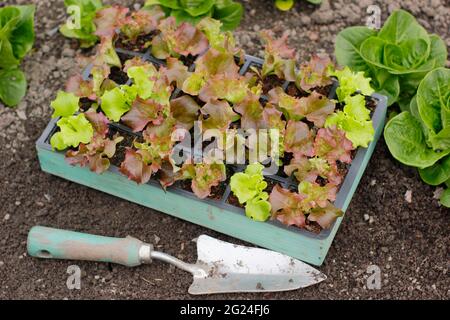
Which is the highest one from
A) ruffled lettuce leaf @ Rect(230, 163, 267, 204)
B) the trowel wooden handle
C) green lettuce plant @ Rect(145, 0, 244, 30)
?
green lettuce plant @ Rect(145, 0, 244, 30)

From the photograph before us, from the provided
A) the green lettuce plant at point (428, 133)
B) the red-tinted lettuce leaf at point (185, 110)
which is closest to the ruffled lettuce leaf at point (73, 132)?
the red-tinted lettuce leaf at point (185, 110)

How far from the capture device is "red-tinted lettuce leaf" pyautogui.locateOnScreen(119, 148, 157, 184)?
2.37 metres

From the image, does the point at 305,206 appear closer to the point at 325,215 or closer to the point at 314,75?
the point at 325,215

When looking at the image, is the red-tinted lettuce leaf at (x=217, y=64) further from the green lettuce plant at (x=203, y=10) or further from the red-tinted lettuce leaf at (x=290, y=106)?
the green lettuce plant at (x=203, y=10)

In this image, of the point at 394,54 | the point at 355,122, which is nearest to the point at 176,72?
the point at 355,122

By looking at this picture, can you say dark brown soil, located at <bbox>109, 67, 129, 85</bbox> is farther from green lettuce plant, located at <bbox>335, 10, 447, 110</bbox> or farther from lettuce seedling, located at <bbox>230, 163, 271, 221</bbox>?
green lettuce plant, located at <bbox>335, 10, 447, 110</bbox>

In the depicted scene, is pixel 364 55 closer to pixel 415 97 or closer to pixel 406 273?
pixel 415 97

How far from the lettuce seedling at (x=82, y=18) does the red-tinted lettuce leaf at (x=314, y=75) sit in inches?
30.3

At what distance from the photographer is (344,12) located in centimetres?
301

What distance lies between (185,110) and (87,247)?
0.49 m

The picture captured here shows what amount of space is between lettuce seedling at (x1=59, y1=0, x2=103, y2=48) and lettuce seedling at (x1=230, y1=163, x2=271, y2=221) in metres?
0.86

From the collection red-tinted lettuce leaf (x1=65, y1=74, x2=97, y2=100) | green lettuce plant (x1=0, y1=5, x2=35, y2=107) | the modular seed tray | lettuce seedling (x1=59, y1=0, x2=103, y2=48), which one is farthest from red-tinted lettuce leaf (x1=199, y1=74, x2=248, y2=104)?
green lettuce plant (x1=0, y1=5, x2=35, y2=107)
